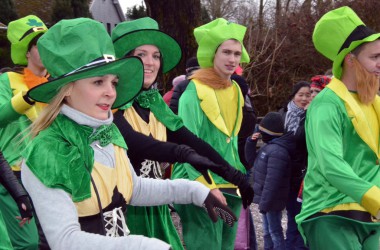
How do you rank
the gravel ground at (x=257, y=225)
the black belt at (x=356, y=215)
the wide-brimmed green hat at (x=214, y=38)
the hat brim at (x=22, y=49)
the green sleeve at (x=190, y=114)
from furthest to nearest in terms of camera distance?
the gravel ground at (x=257, y=225) → the hat brim at (x=22, y=49) → the wide-brimmed green hat at (x=214, y=38) → the green sleeve at (x=190, y=114) → the black belt at (x=356, y=215)

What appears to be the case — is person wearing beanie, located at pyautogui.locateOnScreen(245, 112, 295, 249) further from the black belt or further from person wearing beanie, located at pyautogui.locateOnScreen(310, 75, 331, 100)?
the black belt

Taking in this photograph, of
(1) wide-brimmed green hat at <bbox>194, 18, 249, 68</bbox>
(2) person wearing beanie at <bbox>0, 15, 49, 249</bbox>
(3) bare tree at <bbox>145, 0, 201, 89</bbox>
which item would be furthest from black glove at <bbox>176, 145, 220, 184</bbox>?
(3) bare tree at <bbox>145, 0, 201, 89</bbox>

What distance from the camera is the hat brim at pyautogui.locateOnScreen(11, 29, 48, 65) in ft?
16.7

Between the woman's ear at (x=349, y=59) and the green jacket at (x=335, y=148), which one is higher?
the woman's ear at (x=349, y=59)

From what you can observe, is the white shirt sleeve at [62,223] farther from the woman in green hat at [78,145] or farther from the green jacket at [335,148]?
the green jacket at [335,148]

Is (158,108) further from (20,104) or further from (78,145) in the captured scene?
(78,145)

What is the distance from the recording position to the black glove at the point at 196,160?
304 cm

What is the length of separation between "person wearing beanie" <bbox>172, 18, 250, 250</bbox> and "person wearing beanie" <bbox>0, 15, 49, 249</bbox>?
1.15m

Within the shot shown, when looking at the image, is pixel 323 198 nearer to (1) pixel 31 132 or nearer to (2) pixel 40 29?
(1) pixel 31 132

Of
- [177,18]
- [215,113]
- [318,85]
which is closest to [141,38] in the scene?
[215,113]

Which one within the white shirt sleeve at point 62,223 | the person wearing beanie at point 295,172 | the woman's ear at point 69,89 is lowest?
the person wearing beanie at point 295,172

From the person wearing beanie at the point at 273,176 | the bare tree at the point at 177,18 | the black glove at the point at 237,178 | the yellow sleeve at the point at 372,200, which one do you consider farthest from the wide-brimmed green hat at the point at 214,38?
the bare tree at the point at 177,18

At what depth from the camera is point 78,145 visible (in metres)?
2.47

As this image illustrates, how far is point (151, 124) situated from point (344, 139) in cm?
108
